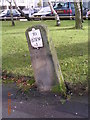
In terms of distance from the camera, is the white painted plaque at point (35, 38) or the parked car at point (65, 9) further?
the parked car at point (65, 9)

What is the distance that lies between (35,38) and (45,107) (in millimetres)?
1256

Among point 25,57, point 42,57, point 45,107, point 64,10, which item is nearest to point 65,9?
point 64,10

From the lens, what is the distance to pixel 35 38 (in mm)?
4520

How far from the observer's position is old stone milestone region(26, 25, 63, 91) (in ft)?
14.7

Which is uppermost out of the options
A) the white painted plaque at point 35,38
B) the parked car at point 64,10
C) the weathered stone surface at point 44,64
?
the white painted plaque at point 35,38

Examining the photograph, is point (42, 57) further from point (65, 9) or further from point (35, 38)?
point (65, 9)

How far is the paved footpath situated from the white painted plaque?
91 centimetres

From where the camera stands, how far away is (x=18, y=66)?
6398mm

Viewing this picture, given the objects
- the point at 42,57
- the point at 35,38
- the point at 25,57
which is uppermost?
the point at 35,38

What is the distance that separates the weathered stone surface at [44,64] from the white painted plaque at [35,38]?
0.05 metres

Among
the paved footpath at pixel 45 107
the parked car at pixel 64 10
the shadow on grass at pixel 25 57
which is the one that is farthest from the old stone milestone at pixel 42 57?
the parked car at pixel 64 10

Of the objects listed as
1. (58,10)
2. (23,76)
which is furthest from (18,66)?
(58,10)

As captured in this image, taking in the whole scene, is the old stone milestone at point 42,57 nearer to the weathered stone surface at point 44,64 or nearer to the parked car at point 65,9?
the weathered stone surface at point 44,64

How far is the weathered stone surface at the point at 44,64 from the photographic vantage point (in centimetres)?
449
